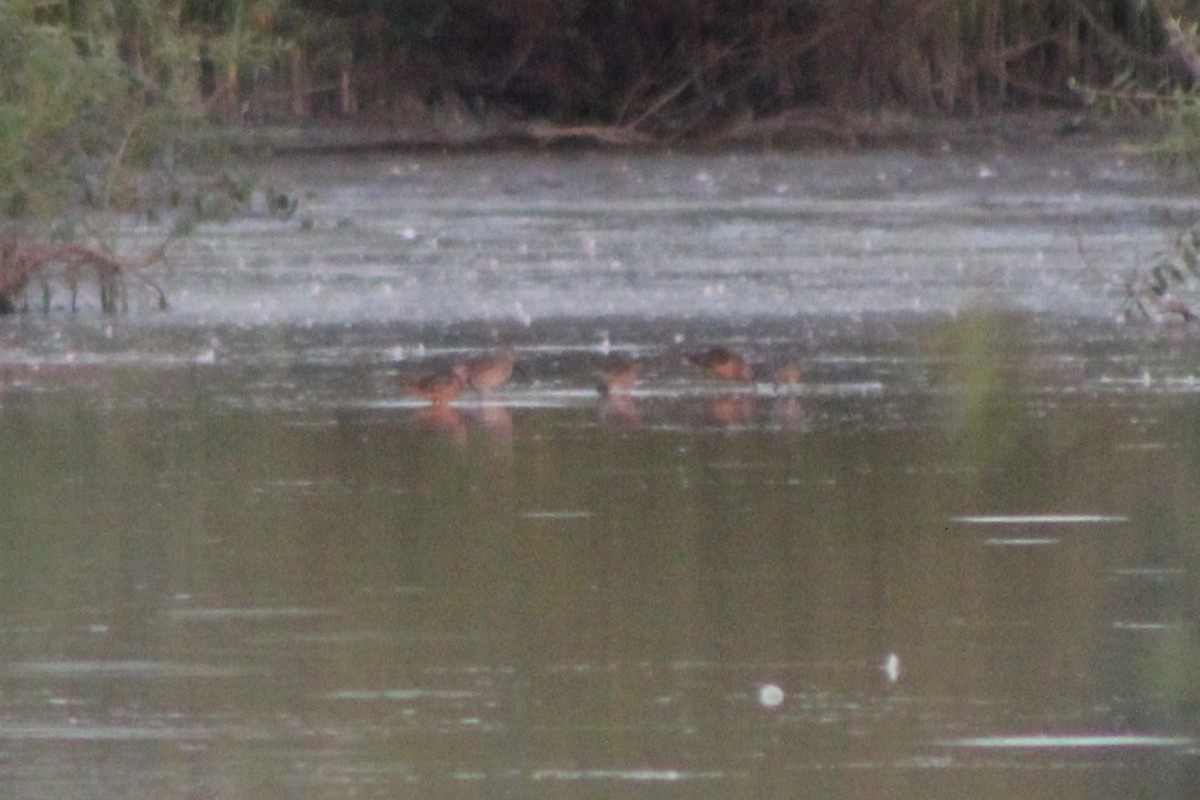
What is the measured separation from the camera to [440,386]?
11.7 meters

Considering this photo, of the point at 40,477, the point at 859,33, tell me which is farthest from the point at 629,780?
the point at 859,33

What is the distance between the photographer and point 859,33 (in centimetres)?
3766

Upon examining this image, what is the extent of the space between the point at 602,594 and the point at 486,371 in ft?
14.4

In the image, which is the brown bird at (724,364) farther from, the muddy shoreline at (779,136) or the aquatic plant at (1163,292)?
the muddy shoreline at (779,136)

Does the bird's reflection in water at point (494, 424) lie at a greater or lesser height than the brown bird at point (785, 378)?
lesser

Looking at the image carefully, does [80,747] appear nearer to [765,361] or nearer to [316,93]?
[765,361]

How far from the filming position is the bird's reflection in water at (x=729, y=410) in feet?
37.3

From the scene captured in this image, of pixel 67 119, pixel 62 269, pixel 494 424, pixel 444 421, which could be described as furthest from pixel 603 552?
pixel 62 269

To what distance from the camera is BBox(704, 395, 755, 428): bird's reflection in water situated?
11367 mm

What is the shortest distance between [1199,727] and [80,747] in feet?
7.04

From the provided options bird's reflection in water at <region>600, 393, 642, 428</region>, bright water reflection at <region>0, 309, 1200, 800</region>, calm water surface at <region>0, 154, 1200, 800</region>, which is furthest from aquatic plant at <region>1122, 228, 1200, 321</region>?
bird's reflection in water at <region>600, 393, 642, 428</region>

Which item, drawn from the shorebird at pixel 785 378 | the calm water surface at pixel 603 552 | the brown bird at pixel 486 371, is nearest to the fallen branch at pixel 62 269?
the calm water surface at pixel 603 552

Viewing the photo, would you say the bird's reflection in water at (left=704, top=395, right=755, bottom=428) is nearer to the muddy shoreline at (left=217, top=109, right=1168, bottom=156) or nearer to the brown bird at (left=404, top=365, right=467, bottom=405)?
the brown bird at (left=404, top=365, right=467, bottom=405)

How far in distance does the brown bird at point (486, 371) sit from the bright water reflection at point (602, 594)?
0.51 ft
